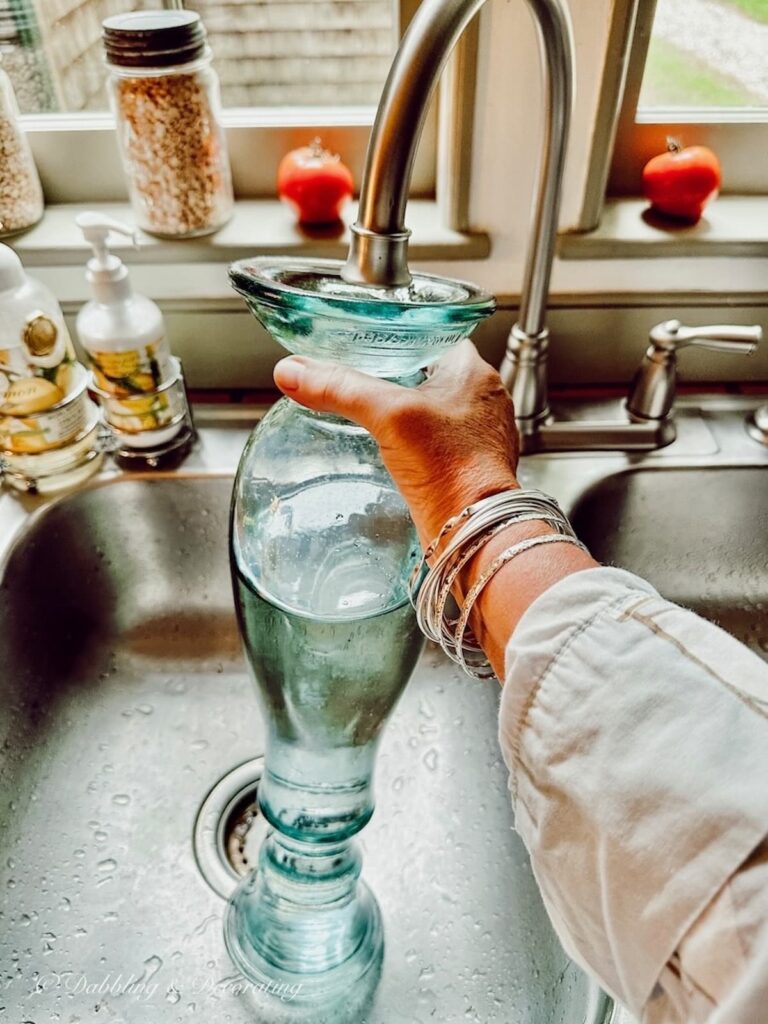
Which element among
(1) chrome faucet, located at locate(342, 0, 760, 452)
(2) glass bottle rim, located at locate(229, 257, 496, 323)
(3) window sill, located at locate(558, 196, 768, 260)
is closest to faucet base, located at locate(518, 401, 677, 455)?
(1) chrome faucet, located at locate(342, 0, 760, 452)

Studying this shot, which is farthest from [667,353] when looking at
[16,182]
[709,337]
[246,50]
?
[16,182]

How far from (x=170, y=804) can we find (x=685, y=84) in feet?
2.89

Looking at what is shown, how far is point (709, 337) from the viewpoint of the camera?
0.76 meters

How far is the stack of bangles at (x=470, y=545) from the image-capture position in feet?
1.46

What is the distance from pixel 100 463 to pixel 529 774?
579 mm

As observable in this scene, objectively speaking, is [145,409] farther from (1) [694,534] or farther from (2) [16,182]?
(1) [694,534]

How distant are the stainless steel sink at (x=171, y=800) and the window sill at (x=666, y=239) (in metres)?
0.39

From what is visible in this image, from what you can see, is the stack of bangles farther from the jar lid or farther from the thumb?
the jar lid

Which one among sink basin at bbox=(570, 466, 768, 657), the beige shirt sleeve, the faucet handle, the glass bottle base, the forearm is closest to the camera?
the beige shirt sleeve

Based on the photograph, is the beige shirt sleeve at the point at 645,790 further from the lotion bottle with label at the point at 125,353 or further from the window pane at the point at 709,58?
the window pane at the point at 709,58

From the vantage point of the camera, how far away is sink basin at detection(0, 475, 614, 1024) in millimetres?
649

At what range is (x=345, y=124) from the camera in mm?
902

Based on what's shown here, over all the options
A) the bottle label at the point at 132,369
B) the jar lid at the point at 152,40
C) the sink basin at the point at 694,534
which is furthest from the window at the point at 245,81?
the sink basin at the point at 694,534

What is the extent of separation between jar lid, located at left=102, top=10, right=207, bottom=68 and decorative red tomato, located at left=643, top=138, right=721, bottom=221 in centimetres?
44
